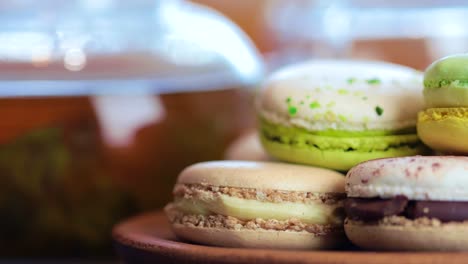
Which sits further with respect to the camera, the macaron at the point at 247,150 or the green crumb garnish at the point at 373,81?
the macaron at the point at 247,150

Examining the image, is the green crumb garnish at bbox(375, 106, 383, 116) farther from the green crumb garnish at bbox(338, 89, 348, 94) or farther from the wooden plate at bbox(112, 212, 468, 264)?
the wooden plate at bbox(112, 212, 468, 264)

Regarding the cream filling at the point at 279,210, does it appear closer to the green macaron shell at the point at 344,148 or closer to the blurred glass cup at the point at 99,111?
the green macaron shell at the point at 344,148

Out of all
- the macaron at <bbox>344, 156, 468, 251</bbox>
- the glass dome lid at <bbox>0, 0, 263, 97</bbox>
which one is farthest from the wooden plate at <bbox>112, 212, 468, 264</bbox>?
the glass dome lid at <bbox>0, 0, 263, 97</bbox>

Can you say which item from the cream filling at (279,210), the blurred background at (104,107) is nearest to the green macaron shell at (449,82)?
the cream filling at (279,210)

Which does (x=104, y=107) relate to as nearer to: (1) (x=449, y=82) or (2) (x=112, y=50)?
(2) (x=112, y=50)

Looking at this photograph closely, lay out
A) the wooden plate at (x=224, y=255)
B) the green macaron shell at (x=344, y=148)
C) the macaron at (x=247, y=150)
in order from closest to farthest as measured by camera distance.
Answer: the wooden plate at (x=224, y=255)
the green macaron shell at (x=344, y=148)
the macaron at (x=247, y=150)

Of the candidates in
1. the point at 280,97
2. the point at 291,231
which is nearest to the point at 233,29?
the point at 280,97
